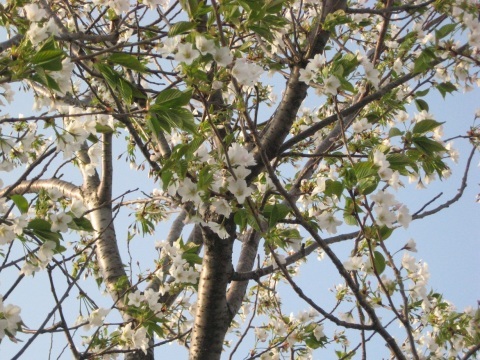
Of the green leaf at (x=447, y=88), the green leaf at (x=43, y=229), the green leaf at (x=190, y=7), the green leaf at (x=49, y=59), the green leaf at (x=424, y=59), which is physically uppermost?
the green leaf at (x=447, y=88)

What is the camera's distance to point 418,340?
12.6 feet

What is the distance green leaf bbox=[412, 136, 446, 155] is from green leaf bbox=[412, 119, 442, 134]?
0.02 metres

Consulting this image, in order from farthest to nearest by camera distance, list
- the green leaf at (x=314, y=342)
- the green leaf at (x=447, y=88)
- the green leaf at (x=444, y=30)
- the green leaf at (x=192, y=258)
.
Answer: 1. the green leaf at (x=314, y=342)
2. the green leaf at (x=192, y=258)
3. the green leaf at (x=447, y=88)
4. the green leaf at (x=444, y=30)

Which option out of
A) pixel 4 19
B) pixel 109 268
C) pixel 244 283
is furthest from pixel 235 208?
pixel 109 268

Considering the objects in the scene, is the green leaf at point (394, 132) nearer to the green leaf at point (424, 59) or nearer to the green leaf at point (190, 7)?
the green leaf at point (424, 59)

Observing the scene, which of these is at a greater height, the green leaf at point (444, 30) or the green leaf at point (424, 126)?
the green leaf at point (444, 30)

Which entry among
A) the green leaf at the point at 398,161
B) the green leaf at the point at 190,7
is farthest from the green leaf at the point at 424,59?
the green leaf at the point at 190,7

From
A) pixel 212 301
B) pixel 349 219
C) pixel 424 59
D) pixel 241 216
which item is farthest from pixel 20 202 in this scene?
pixel 424 59

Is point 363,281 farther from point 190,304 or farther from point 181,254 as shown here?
point 190,304

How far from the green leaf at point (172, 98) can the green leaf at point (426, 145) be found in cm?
83

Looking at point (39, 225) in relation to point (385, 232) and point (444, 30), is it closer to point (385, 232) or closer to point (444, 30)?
point (385, 232)

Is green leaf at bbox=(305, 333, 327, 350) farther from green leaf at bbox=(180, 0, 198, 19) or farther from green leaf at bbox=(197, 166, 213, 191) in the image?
green leaf at bbox=(180, 0, 198, 19)

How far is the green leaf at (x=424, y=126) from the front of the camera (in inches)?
77.4

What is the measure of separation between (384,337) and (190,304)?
56.8 inches
